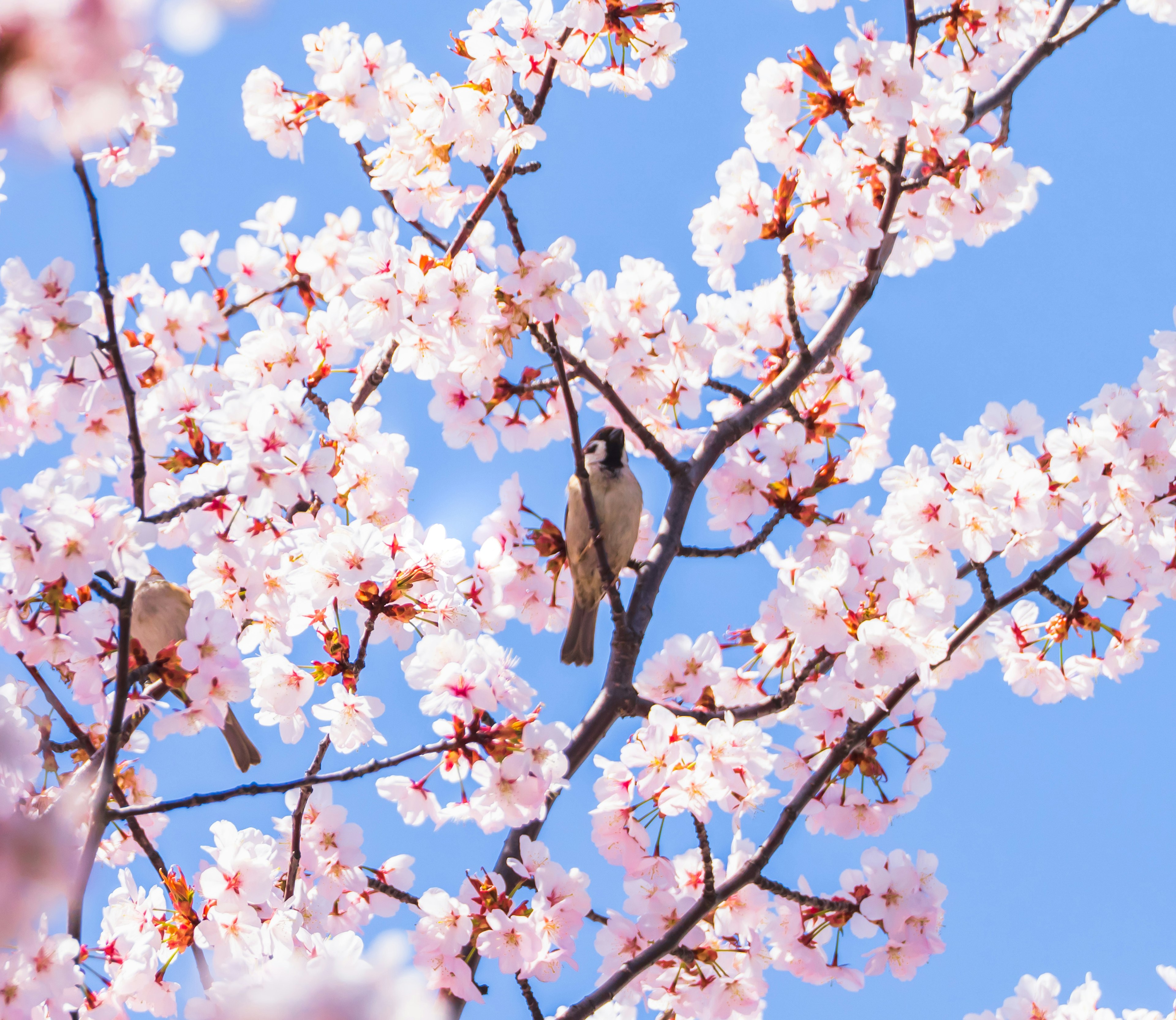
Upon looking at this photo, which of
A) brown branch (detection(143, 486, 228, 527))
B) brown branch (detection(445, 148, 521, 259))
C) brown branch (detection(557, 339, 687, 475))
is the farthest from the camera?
brown branch (detection(557, 339, 687, 475))

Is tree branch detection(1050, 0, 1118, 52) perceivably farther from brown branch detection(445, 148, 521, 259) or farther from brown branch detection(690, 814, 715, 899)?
brown branch detection(690, 814, 715, 899)

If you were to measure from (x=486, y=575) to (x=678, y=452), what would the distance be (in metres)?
1.53

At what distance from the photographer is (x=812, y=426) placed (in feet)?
14.0

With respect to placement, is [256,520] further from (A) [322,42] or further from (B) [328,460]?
(A) [322,42]

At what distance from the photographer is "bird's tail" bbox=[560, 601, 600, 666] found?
498 cm

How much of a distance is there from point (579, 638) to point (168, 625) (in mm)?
2023

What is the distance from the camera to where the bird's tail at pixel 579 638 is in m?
4.98

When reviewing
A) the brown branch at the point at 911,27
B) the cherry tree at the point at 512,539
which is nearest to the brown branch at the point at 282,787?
the cherry tree at the point at 512,539

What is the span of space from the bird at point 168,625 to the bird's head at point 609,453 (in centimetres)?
210

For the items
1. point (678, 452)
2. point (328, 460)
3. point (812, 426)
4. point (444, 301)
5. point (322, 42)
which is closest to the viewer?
point (328, 460)

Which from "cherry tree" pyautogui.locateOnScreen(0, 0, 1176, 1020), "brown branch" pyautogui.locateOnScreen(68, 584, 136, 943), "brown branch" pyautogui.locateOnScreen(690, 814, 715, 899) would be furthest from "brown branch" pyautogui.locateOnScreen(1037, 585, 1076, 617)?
"brown branch" pyautogui.locateOnScreen(68, 584, 136, 943)

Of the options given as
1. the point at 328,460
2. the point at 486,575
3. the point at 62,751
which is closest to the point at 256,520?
the point at 328,460

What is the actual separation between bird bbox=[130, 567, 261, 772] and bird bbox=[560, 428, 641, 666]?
1.60m

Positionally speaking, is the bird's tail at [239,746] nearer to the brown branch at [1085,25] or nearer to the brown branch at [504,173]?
the brown branch at [504,173]
